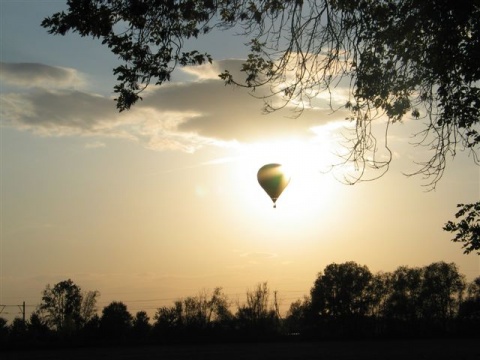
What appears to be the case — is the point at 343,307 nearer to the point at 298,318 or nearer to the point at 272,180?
the point at 298,318

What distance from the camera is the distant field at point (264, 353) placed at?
3956 cm

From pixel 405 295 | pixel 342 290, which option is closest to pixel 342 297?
pixel 342 290

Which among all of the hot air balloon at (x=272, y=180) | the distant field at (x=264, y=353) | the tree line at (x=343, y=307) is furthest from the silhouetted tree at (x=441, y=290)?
the hot air balloon at (x=272, y=180)

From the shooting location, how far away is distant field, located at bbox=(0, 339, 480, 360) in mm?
39562

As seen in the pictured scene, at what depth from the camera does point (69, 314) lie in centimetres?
9375

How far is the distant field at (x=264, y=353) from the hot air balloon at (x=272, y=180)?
19.4 meters

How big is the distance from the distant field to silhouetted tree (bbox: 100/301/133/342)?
612 cm

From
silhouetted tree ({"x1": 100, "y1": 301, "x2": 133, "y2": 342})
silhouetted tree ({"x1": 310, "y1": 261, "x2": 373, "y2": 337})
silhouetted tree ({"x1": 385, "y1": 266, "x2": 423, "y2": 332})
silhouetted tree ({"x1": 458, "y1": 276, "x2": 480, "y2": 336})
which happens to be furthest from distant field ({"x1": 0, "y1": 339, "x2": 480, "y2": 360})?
silhouetted tree ({"x1": 385, "y1": 266, "x2": 423, "y2": 332})

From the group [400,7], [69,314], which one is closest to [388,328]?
[69,314]

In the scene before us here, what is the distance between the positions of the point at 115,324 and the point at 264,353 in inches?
1117

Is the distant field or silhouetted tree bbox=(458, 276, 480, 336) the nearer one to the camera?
the distant field

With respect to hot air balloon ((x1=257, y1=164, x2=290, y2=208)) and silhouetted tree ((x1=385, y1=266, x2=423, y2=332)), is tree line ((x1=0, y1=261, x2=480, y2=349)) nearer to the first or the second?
silhouetted tree ((x1=385, y1=266, x2=423, y2=332))

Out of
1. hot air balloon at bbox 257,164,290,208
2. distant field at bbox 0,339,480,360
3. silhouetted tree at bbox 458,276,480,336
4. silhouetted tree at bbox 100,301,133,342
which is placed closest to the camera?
hot air balloon at bbox 257,164,290,208

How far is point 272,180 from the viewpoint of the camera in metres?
22.6
